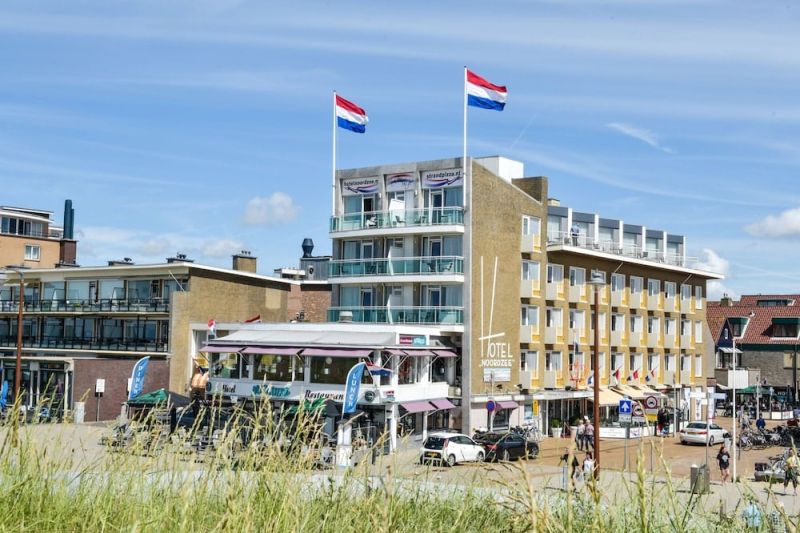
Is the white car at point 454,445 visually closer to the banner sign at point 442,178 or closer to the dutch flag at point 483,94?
the banner sign at point 442,178

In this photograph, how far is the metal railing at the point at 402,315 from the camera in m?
50.1

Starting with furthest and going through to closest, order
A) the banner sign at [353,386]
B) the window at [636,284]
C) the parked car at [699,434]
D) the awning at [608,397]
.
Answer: the window at [636,284]
the awning at [608,397]
the parked car at [699,434]
the banner sign at [353,386]

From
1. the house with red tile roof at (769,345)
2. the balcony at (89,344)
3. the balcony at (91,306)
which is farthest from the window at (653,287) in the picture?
the balcony at (89,344)

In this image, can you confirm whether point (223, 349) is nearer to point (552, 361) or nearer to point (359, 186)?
point (359, 186)

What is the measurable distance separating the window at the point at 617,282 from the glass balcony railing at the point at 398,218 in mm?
15999

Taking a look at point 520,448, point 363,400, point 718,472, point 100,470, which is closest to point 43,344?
point 363,400

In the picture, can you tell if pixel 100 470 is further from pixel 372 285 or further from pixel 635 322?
pixel 635 322

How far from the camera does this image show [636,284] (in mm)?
64188

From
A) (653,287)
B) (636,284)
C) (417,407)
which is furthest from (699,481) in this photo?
(653,287)

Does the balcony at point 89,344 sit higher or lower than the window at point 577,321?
lower

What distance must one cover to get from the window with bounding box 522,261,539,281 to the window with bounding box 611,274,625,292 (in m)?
8.46

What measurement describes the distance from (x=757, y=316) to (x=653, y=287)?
27637mm

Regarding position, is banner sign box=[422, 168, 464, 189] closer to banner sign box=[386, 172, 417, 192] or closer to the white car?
banner sign box=[386, 172, 417, 192]

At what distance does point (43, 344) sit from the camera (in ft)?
211
